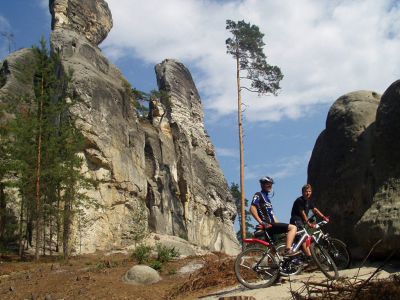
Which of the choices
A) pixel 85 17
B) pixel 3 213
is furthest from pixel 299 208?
pixel 85 17

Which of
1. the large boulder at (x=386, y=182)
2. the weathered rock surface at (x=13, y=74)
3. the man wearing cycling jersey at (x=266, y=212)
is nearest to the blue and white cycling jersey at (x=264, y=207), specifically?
the man wearing cycling jersey at (x=266, y=212)

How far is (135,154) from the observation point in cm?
4003

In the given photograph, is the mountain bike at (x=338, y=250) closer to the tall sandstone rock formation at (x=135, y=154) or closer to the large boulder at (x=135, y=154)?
the tall sandstone rock formation at (x=135, y=154)

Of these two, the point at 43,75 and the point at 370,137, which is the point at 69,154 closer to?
the point at 43,75

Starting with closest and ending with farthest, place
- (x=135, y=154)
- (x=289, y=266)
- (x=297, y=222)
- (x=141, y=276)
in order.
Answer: (x=289, y=266)
(x=297, y=222)
(x=141, y=276)
(x=135, y=154)

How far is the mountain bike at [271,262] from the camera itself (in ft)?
30.6

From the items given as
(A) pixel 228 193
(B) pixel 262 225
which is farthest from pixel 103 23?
(B) pixel 262 225

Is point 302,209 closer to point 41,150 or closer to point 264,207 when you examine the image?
point 264,207

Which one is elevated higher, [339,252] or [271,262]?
[339,252]

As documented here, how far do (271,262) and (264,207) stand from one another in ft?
3.34

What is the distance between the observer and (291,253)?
9.31m

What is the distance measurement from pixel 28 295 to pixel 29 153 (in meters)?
12.1

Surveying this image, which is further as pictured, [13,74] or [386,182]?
[13,74]

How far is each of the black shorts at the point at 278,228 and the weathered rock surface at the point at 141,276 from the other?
4573 mm
